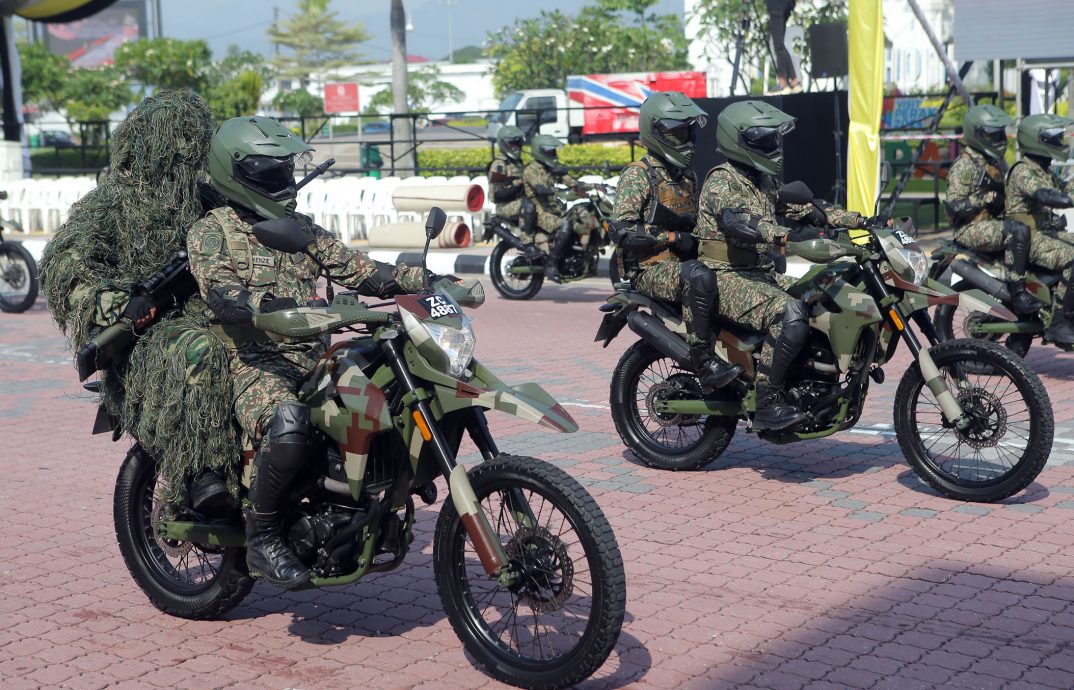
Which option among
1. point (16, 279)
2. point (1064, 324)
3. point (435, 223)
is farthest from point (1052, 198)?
point (16, 279)

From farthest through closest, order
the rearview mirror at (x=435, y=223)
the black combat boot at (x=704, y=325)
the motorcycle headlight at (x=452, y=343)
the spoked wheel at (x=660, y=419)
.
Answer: the spoked wheel at (x=660, y=419) → the black combat boot at (x=704, y=325) → the rearview mirror at (x=435, y=223) → the motorcycle headlight at (x=452, y=343)

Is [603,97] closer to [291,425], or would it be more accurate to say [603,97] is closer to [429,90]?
[291,425]

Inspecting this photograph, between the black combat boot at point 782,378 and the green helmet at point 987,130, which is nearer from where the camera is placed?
the black combat boot at point 782,378

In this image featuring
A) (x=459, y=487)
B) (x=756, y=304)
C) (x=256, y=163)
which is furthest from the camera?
(x=756, y=304)

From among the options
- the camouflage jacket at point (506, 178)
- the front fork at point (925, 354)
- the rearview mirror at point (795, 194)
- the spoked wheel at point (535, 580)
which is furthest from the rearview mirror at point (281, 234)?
the camouflage jacket at point (506, 178)

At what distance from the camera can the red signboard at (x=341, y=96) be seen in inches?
1762

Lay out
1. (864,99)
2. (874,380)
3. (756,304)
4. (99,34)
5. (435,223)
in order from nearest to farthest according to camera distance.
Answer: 1. (435,223)
2. (874,380)
3. (756,304)
4. (864,99)
5. (99,34)

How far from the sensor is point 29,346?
12.8 meters

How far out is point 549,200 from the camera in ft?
51.1

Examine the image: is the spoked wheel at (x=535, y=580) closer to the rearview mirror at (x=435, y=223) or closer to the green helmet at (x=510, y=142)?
the rearview mirror at (x=435, y=223)

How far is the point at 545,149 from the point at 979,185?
20.3 feet

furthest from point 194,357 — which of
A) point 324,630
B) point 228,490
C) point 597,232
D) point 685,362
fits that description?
point 597,232

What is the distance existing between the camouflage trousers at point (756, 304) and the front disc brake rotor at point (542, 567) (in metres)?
2.98

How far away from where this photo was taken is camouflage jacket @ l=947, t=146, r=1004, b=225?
10336 mm
